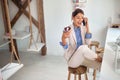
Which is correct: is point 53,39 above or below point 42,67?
above

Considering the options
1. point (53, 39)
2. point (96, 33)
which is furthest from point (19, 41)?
point (96, 33)

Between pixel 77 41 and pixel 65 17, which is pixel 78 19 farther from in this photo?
pixel 65 17

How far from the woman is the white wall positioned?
1743 mm

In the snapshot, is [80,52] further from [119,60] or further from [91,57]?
[119,60]

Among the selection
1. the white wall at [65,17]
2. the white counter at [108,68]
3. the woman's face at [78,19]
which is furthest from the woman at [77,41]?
the white wall at [65,17]

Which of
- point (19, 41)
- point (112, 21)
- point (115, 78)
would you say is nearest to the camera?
point (115, 78)

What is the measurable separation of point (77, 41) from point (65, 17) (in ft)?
6.33

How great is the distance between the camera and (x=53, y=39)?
4.16 metres

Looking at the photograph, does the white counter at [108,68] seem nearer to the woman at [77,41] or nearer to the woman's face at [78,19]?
the woman at [77,41]

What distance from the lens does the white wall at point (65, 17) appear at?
362 cm

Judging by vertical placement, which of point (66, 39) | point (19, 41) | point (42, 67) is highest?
point (66, 39)

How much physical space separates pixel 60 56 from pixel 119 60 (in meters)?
2.55

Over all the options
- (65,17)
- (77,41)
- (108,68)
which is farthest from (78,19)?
(65,17)

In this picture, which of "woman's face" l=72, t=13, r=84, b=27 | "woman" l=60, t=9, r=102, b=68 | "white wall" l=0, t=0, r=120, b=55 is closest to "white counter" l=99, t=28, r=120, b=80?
"woman" l=60, t=9, r=102, b=68
